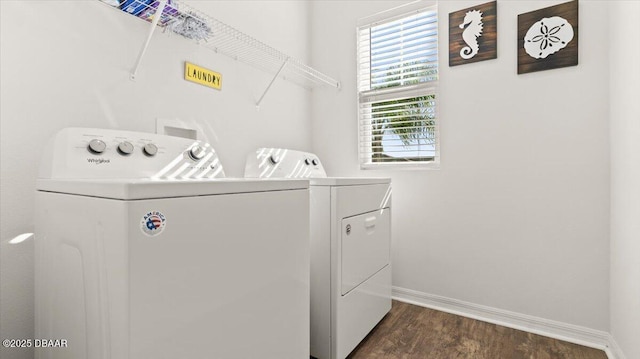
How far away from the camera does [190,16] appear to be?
139 centimetres

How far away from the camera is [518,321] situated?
180 cm

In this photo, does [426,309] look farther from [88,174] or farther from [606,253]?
[88,174]

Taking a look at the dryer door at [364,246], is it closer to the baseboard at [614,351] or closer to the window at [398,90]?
the window at [398,90]

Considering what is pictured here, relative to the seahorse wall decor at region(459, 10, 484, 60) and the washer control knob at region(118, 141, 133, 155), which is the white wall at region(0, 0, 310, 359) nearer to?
the washer control knob at region(118, 141, 133, 155)

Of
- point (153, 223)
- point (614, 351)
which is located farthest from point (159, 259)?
point (614, 351)

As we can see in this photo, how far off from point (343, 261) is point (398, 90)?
1.37 metres

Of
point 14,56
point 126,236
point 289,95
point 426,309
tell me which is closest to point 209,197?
point 126,236

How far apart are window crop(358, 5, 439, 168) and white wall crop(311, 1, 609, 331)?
92 mm

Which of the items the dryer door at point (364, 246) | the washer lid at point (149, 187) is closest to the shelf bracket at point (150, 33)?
the washer lid at point (149, 187)

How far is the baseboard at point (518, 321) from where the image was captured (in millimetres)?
1592

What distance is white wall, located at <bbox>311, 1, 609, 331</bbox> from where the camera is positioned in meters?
1.61

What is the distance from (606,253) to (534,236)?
0.31 meters

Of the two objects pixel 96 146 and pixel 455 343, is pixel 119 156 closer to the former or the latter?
pixel 96 146

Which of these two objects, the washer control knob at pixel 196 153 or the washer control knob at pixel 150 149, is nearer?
the washer control knob at pixel 150 149
